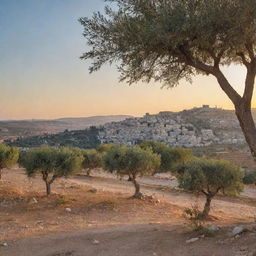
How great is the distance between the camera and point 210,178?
2272 centimetres

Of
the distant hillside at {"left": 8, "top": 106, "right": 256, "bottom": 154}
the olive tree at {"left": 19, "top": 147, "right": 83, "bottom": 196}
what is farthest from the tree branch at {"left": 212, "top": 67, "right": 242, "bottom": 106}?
the distant hillside at {"left": 8, "top": 106, "right": 256, "bottom": 154}

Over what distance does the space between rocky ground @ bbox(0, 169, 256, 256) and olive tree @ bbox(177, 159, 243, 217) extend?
248cm

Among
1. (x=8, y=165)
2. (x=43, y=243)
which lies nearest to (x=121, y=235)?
(x=43, y=243)

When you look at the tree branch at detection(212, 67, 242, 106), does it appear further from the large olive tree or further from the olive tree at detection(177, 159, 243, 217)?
the olive tree at detection(177, 159, 243, 217)

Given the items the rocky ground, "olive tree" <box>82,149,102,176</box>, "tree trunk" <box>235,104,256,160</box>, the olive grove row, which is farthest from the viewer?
"olive tree" <box>82,149,102,176</box>

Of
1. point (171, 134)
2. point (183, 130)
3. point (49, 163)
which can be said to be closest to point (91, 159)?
point (49, 163)

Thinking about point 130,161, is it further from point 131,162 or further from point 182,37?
point 182,37

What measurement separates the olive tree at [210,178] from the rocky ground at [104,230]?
8.13 feet

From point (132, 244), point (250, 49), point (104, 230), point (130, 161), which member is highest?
point (250, 49)

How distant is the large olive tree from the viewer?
37.1 feet

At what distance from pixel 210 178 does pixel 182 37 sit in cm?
1302

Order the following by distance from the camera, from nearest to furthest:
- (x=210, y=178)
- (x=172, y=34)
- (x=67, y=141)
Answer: (x=172, y=34) → (x=210, y=178) → (x=67, y=141)

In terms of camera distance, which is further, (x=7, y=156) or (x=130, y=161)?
(x=7, y=156)

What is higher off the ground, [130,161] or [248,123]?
[248,123]
